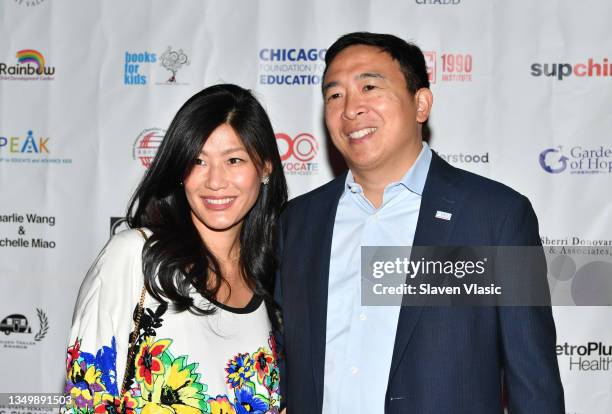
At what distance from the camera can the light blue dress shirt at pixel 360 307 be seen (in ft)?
7.09

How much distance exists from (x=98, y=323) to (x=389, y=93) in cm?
141

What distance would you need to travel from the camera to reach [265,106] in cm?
387

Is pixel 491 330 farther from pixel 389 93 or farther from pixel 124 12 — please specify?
pixel 124 12

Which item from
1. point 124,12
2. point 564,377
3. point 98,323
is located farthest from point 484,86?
point 98,323

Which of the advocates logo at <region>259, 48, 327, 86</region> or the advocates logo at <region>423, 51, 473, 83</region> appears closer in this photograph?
the advocates logo at <region>423, 51, 473, 83</region>

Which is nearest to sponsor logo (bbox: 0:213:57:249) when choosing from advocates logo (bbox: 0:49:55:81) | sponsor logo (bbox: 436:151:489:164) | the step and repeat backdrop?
the step and repeat backdrop

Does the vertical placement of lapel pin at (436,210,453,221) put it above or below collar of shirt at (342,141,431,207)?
below

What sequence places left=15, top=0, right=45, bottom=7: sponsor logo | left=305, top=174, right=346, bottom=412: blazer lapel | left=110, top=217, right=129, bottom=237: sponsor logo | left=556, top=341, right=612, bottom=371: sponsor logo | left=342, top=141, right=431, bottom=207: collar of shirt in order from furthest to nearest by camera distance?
left=15, top=0, right=45, bottom=7: sponsor logo
left=110, top=217, right=129, bottom=237: sponsor logo
left=556, top=341, right=612, bottom=371: sponsor logo
left=342, top=141, right=431, bottom=207: collar of shirt
left=305, top=174, right=346, bottom=412: blazer lapel

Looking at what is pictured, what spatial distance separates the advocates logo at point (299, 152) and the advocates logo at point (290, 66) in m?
0.35

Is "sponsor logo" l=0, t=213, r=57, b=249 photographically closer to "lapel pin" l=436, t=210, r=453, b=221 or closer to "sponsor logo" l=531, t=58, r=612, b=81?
"lapel pin" l=436, t=210, r=453, b=221

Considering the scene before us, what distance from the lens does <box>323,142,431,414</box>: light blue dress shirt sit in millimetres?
2162

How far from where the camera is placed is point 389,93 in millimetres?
Result: 2408

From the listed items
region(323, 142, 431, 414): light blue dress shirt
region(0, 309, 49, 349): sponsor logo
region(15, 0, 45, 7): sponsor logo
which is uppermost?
region(15, 0, 45, 7): sponsor logo

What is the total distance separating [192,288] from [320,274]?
50 centimetres
